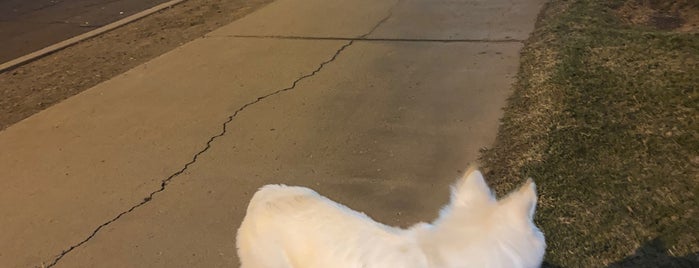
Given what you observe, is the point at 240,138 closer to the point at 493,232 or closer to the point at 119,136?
the point at 119,136

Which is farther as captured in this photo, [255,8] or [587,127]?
[255,8]

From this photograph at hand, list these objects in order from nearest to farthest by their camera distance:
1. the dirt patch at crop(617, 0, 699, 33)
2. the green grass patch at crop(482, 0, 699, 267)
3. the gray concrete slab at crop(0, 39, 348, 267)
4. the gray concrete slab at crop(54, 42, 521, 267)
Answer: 1. the green grass patch at crop(482, 0, 699, 267)
2. the gray concrete slab at crop(54, 42, 521, 267)
3. the gray concrete slab at crop(0, 39, 348, 267)
4. the dirt patch at crop(617, 0, 699, 33)

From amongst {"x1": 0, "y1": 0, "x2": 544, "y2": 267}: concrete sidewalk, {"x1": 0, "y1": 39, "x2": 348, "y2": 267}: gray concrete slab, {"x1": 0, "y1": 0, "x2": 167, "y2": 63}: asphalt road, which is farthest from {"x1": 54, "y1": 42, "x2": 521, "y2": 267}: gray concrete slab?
{"x1": 0, "y1": 0, "x2": 167, "y2": 63}: asphalt road

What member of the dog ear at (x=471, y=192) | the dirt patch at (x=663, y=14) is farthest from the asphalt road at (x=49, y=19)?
the dog ear at (x=471, y=192)

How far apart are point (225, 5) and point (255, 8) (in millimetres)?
812

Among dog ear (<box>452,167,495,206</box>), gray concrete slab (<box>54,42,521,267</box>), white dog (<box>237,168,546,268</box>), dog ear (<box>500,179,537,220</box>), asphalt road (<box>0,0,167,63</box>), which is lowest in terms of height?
asphalt road (<box>0,0,167,63</box>)

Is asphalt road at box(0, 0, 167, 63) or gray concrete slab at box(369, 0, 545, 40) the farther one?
asphalt road at box(0, 0, 167, 63)

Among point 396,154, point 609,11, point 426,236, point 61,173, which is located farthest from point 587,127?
point 61,173

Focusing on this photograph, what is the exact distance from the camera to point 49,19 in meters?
10.8

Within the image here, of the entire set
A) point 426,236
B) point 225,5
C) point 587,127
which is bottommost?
point 225,5

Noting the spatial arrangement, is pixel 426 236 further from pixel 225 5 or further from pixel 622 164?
pixel 225 5

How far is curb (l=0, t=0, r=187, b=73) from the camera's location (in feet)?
26.7

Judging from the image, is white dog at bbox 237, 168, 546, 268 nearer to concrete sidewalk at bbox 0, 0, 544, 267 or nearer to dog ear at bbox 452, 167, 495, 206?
dog ear at bbox 452, 167, 495, 206

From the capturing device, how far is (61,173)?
4.95 meters
